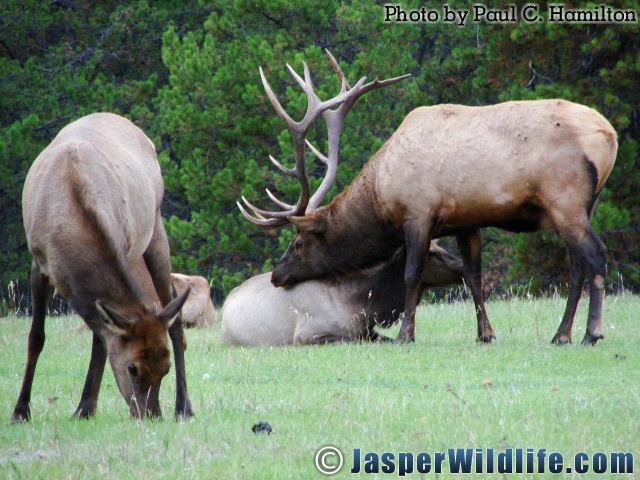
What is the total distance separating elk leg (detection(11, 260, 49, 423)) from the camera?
5.98m

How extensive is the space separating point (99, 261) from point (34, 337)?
832 mm

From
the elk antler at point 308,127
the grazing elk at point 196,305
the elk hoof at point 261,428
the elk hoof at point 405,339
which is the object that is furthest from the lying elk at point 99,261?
the grazing elk at point 196,305

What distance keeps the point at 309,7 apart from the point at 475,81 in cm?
378

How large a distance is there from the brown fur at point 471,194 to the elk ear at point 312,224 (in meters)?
0.01

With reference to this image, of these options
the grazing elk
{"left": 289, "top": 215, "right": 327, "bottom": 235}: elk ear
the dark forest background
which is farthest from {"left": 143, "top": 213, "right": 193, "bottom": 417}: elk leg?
the dark forest background

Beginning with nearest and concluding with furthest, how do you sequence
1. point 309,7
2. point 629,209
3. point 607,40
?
point 607,40 < point 629,209 < point 309,7

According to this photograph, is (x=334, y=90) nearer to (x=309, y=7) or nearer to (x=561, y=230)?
(x=309, y=7)

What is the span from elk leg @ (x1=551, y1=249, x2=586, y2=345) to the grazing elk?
4.97 metres

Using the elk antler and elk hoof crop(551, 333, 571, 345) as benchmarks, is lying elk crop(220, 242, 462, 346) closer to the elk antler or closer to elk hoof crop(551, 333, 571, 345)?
the elk antler

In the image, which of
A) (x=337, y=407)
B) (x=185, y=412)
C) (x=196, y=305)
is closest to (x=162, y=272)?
(x=185, y=412)

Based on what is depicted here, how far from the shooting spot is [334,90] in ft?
62.5

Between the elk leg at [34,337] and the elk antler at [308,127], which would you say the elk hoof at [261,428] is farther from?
the elk antler at [308,127]

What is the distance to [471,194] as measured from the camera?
9414 mm

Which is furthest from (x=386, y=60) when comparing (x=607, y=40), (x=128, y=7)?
(x=128, y=7)
